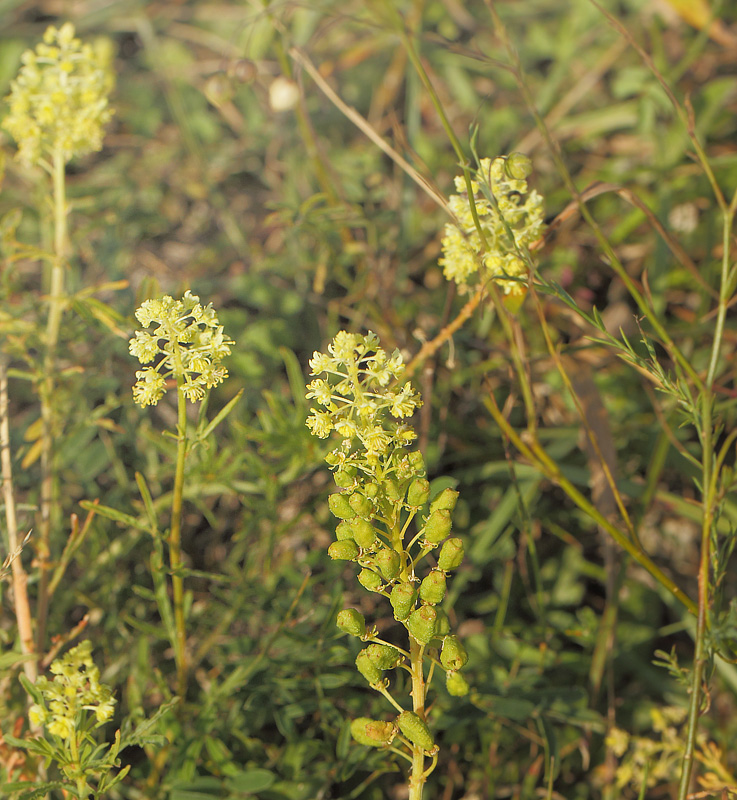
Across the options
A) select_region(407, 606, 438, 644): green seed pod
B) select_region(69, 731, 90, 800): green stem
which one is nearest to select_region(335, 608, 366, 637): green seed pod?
select_region(407, 606, 438, 644): green seed pod

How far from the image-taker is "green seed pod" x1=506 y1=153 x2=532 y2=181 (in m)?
1.55

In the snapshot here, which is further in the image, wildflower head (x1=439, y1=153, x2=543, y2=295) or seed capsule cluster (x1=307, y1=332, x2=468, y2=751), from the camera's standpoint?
wildflower head (x1=439, y1=153, x2=543, y2=295)

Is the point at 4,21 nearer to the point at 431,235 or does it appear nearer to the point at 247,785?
the point at 431,235

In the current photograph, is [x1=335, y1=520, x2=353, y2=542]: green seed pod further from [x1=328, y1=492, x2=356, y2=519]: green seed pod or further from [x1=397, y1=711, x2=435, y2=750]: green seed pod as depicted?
[x1=397, y1=711, x2=435, y2=750]: green seed pod

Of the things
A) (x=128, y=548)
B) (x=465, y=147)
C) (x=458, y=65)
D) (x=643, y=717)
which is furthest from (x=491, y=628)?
(x=458, y=65)

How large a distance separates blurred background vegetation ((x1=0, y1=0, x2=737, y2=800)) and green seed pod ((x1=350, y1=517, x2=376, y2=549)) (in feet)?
1.78

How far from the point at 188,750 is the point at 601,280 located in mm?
2324

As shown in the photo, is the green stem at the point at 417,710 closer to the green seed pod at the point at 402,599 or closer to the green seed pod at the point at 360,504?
the green seed pod at the point at 402,599

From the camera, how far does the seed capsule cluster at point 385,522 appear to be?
1.24 meters

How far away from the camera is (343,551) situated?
1.25 metres

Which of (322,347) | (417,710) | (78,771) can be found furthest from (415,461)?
(322,347)

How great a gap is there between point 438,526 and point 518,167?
766 millimetres

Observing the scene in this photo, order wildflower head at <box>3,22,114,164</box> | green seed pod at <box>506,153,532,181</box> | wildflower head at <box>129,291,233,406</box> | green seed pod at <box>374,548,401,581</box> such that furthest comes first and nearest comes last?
1. wildflower head at <box>3,22,114,164</box>
2. green seed pod at <box>506,153,532,181</box>
3. wildflower head at <box>129,291,233,406</box>
4. green seed pod at <box>374,548,401,581</box>

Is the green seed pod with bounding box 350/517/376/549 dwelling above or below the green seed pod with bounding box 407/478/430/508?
below
